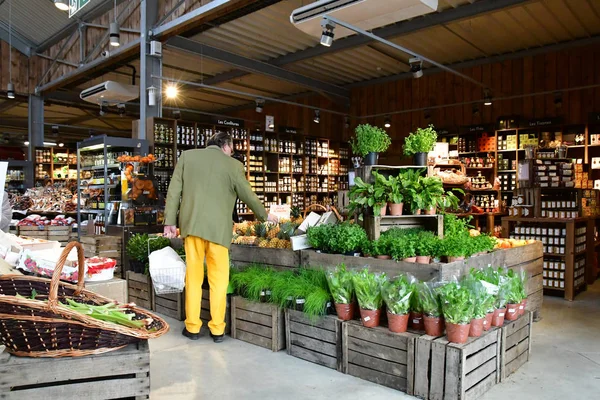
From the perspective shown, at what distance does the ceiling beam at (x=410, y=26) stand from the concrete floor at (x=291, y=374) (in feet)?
17.8

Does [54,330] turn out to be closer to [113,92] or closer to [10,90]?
[113,92]

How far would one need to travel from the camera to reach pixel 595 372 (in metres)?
3.74

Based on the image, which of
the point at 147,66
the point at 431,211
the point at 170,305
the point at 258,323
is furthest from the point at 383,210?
the point at 147,66

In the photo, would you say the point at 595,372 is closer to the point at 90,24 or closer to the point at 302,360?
the point at 302,360

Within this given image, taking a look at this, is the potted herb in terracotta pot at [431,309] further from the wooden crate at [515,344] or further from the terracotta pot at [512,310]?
the terracotta pot at [512,310]

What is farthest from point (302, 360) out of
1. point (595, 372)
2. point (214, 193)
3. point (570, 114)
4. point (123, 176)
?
point (570, 114)

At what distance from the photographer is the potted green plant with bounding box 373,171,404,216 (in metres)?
4.30

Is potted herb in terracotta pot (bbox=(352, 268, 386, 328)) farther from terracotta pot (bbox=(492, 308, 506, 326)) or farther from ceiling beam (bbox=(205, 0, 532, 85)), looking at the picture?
ceiling beam (bbox=(205, 0, 532, 85))

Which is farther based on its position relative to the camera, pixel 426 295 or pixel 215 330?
pixel 215 330

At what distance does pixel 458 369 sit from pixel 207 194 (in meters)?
2.57

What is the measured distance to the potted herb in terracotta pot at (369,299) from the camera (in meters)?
3.49

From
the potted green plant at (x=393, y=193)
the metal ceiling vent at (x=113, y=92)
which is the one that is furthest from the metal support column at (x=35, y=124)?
the potted green plant at (x=393, y=193)

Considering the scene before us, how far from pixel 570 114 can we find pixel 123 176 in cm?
914

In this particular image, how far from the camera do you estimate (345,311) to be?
3.68 m
